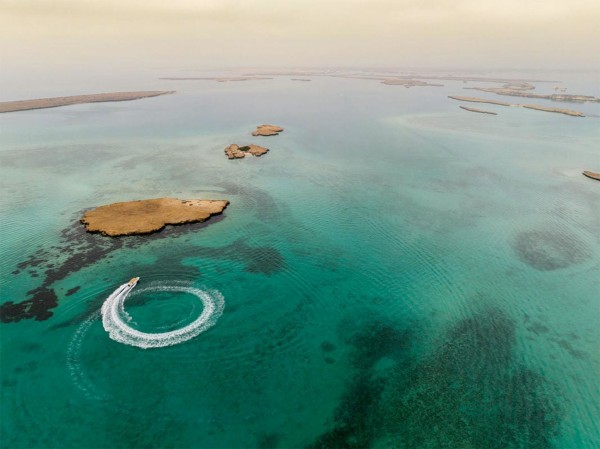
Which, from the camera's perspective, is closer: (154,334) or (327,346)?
(327,346)

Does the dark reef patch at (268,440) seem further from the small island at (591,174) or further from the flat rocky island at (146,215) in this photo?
the small island at (591,174)

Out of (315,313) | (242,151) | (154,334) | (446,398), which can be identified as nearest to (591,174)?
(446,398)

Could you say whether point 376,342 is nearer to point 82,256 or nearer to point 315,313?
point 315,313

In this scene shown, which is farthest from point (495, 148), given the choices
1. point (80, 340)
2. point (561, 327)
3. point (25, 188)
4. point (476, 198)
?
point (25, 188)

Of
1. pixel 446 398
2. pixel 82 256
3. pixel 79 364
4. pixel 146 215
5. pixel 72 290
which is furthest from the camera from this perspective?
pixel 146 215

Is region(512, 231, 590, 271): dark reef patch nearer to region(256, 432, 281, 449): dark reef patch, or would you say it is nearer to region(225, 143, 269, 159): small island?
region(256, 432, 281, 449): dark reef patch

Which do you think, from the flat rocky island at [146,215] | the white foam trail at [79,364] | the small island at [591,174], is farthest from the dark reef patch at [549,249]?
the white foam trail at [79,364]
